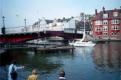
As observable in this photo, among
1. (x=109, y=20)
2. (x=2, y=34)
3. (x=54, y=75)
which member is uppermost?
(x=109, y=20)

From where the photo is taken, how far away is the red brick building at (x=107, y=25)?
1358 inches

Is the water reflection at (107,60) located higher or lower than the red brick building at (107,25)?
lower

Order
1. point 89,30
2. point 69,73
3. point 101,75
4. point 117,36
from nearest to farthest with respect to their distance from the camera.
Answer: point 101,75 → point 69,73 → point 117,36 → point 89,30

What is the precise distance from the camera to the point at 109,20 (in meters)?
36.5

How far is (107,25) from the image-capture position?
1436 inches

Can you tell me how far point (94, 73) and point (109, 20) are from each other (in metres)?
27.6

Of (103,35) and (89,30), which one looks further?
(89,30)

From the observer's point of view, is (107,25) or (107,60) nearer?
(107,60)

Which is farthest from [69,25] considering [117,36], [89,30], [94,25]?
[117,36]

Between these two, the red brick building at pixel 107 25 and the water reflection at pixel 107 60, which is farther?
the red brick building at pixel 107 25

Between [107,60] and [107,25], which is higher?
[107,25]

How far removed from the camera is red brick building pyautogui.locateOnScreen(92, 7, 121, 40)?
113 ft

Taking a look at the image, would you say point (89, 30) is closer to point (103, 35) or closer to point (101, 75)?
point (103, 35)

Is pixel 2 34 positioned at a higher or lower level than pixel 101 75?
higher
